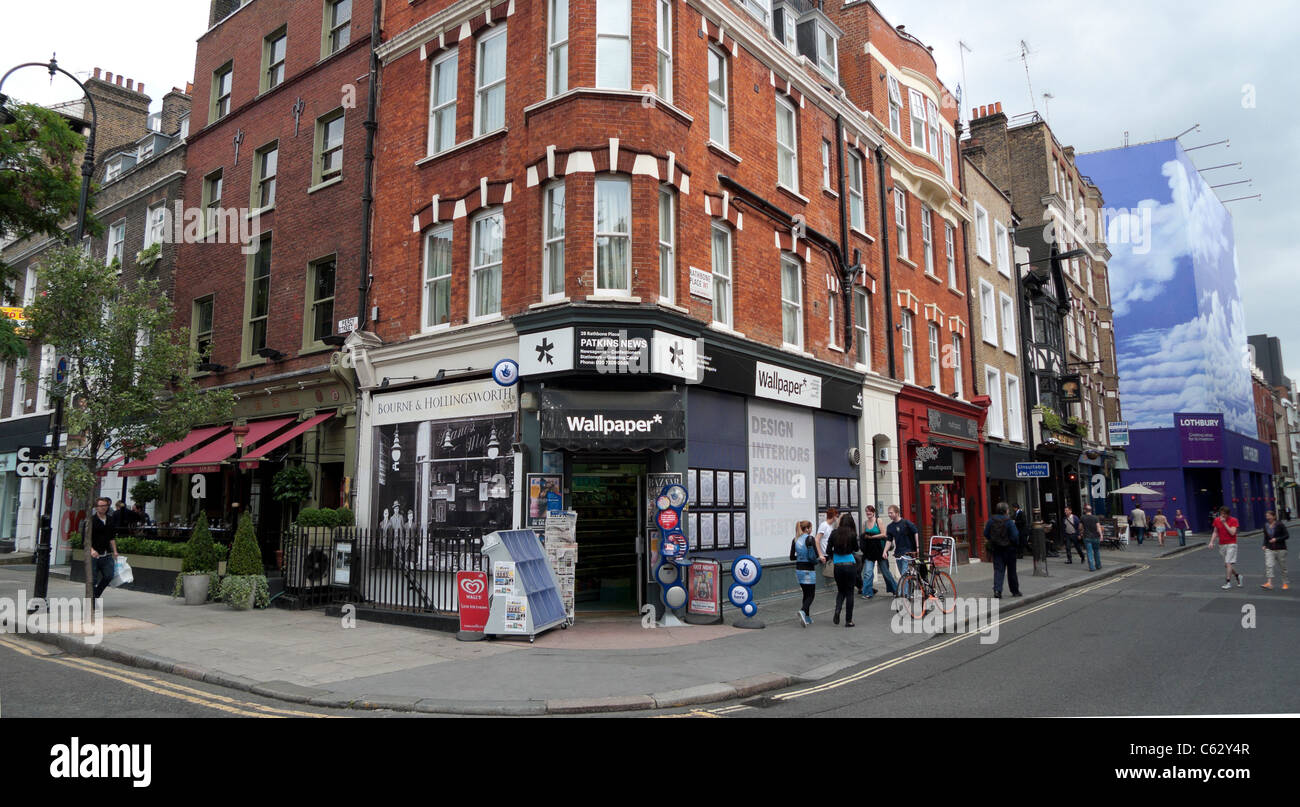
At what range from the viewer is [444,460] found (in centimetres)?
1489

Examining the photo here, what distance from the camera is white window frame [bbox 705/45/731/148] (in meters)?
15.7

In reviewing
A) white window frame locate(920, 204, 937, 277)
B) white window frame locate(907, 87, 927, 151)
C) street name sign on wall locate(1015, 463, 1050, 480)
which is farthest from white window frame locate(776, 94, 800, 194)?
street name sign on wall locate(1015, 463, 1050, 480)

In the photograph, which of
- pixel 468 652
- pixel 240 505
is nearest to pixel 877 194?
pixel 468 652

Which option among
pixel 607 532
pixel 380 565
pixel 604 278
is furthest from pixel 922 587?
pixel 380 565

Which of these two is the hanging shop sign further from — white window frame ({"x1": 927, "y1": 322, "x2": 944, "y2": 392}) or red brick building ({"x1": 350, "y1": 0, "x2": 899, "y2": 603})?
white window frame ({"x1": 927, "y1": 322, "x2": 944, "y2": 392})

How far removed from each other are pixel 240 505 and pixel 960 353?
76.1 feet

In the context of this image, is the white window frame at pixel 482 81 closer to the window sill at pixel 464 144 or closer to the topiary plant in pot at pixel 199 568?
the window sill at pixel 464 144

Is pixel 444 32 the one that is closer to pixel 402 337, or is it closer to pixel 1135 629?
pixel 402 337

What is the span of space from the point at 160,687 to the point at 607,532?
7.95 m

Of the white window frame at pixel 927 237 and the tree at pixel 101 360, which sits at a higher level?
the white window frame at pixel 927 237

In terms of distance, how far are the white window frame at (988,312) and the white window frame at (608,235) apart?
63.2ft

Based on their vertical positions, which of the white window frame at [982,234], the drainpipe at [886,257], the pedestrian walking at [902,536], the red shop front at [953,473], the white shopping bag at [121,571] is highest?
the white window frame at [982,234]

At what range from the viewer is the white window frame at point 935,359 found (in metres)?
24.4

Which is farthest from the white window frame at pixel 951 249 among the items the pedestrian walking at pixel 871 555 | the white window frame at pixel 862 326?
the pedestrian walking at pixel 871 555
